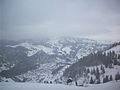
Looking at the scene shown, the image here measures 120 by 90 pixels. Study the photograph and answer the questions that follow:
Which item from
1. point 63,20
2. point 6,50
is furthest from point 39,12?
point 6,50

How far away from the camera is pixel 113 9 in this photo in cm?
619

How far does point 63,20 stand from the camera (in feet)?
22.5

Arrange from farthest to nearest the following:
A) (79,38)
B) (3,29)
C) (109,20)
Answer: (79,38)
(109,20)
(3,29)

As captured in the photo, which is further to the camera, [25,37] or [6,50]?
[25,37]

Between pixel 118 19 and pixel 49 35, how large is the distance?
2.75m

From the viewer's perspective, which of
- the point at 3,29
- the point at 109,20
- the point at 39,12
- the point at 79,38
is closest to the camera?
the point at 3,29

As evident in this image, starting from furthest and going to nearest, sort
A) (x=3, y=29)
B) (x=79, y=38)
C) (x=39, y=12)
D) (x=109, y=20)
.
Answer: (x=79, y=38)
(x=39, y=12)
(x=109, y=20)
(x=3, y=29)

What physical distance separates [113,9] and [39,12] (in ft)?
8.40

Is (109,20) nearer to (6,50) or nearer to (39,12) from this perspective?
(39,12)

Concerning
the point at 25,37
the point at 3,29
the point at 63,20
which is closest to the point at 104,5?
the point at 63,20

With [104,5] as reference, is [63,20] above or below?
below

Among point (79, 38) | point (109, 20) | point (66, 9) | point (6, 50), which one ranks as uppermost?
point (66, 9)

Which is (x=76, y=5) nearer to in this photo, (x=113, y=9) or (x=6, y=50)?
(x=113, y=9)

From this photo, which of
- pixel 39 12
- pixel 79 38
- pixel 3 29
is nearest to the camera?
pixel 3 29
